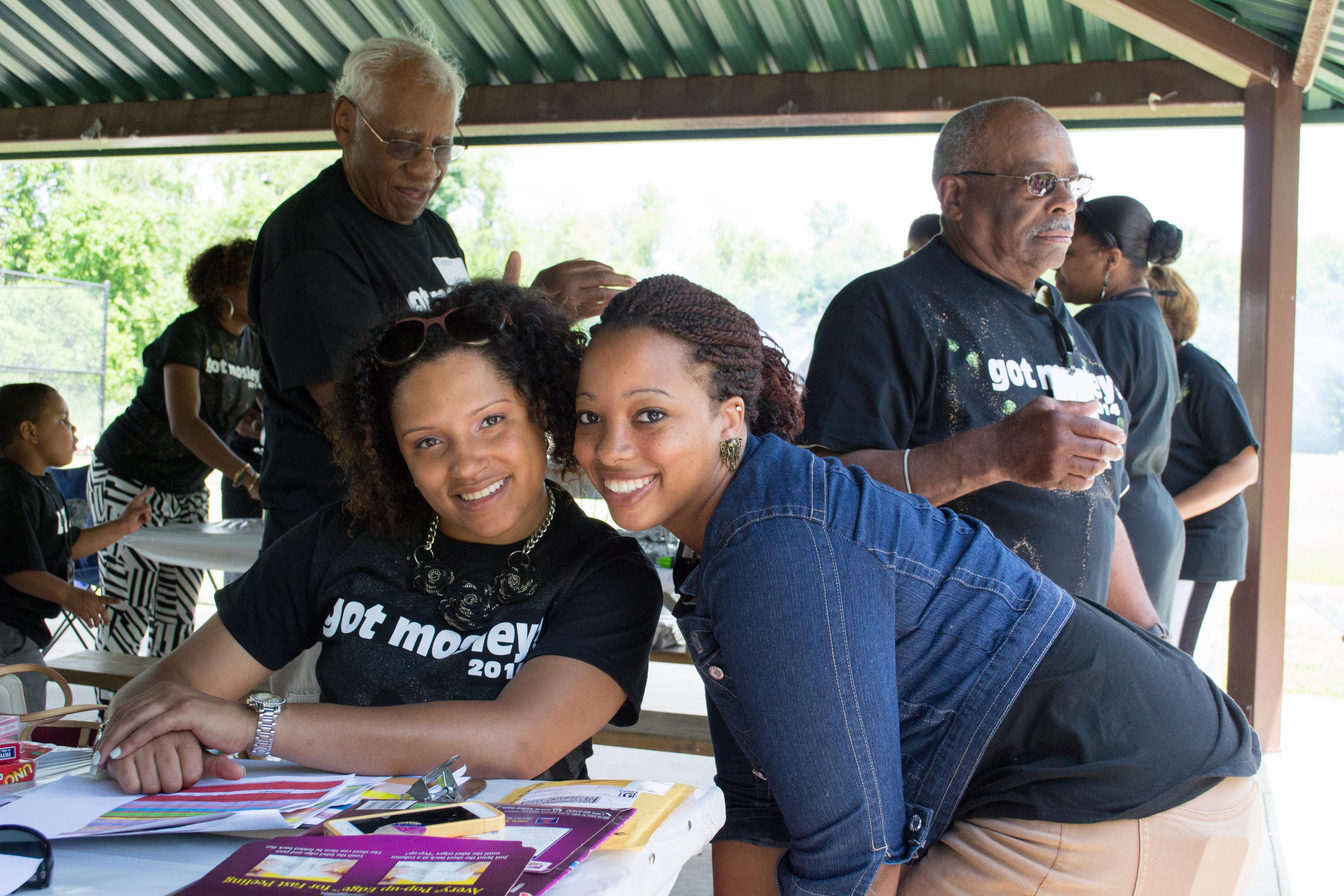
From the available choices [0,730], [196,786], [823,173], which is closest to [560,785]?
[196,786]

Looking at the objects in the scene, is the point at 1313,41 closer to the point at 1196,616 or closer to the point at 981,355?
the point at 1196,616

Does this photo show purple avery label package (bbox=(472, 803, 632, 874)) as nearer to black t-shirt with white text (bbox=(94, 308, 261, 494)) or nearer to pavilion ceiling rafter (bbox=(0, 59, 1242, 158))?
black t-shirt with white text (bbox=(94, 308, 261, 494))

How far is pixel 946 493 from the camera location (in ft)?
6.05

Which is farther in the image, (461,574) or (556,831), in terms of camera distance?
(461,574)

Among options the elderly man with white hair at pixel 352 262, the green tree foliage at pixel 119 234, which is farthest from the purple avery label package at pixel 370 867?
the green tree foliage at pixel 119 234

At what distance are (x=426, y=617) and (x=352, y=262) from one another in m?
1.01

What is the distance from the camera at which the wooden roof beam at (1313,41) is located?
11.8 ft

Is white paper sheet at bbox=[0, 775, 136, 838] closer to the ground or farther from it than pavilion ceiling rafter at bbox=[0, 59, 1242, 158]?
closer to the ground

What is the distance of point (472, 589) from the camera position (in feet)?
5.51

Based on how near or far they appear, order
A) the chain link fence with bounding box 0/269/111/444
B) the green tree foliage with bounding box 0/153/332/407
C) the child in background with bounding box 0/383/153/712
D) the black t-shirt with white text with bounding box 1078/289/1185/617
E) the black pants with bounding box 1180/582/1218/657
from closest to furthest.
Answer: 1. the black t-shirt with white text with bounding box 1078/289/1185/617
2. the child in background with bounding box 0/383/153/712
3. the black pants with bounding box 1180/582/1218/657
4. the chain link fence with bounding box 0/269/111/444
5. the green tree foliage with bounding box 0/153/332/407

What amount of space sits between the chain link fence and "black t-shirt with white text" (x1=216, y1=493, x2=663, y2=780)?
8916mm

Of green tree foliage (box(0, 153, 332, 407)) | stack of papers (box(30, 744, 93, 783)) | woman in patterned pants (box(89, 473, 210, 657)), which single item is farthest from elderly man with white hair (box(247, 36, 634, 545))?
green tree foliage (box(0, 153, 332, 407))

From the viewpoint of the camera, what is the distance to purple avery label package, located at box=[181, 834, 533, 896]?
0.90 m

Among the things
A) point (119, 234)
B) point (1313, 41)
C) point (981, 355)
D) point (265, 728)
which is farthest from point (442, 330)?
point (119, 234)
